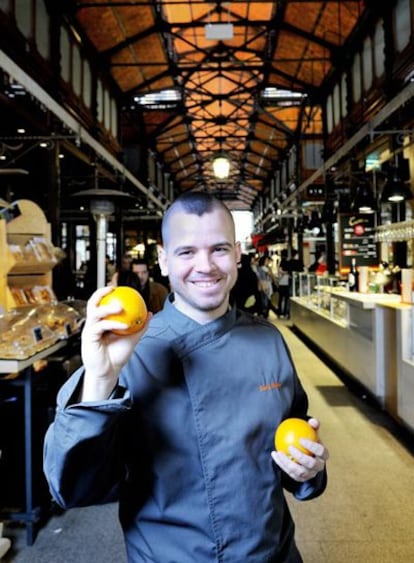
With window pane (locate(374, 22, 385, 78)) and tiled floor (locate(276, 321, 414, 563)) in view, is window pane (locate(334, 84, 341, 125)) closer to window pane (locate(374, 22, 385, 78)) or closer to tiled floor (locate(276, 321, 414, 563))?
window pane (locate(374, 22, 385, 78))

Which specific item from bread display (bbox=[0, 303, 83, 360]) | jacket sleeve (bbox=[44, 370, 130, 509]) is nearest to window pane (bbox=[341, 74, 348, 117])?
bread display (bbox=[0, 303, 83, 360])

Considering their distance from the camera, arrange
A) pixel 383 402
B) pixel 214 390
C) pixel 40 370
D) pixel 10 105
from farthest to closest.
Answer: pixel 10 105
pixel 383 402
pixel 40 370
pixel 214 390

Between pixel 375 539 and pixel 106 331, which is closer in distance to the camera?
pixel 106 331

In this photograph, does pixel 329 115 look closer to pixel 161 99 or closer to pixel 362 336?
pixel 161 99

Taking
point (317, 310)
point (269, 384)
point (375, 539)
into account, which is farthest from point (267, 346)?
point (317, 310)

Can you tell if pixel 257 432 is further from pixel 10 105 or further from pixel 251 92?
pixel 251 92

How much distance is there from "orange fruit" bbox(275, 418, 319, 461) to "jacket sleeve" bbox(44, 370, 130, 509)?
0.35 m

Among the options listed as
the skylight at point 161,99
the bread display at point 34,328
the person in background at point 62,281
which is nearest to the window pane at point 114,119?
the skylight at point 161,99

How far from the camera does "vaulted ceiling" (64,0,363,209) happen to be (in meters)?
9.05

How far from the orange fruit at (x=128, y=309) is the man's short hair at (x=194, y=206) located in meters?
0.22

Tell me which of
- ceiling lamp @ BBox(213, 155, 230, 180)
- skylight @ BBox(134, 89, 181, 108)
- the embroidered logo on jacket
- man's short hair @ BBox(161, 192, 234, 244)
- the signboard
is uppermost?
skylight @ BBox(134, 89, 181, 108)

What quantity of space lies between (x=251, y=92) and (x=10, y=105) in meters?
9.73

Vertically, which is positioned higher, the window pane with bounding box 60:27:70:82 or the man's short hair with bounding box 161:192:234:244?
the window pane with bounding box 60:27:70:82

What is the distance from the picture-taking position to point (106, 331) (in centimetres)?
92
